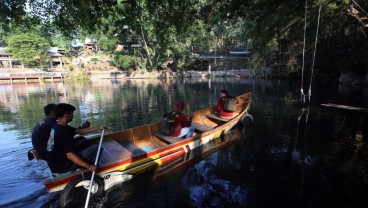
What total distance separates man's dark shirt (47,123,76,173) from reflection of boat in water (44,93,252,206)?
0.26 m

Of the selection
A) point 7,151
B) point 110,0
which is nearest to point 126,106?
point 7,151

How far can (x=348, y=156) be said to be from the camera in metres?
8.19

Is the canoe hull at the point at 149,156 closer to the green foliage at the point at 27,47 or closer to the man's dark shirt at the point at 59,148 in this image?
the man's dark shirt at the point at 59,148

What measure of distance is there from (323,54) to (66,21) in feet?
113

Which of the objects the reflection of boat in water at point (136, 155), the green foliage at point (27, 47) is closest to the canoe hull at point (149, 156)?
the reflection of boat in water at point (136, 155)

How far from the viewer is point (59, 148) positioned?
5.04 metres

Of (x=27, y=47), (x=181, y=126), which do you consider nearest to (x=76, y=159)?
(x=181, y=126)

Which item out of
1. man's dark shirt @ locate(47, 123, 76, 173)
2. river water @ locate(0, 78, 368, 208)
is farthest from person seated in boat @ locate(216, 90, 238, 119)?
man's dark shirt @ locate(47, 123, 76, 173)

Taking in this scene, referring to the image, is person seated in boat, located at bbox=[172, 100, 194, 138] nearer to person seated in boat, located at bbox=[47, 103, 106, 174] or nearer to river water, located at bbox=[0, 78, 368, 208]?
river water, located at bbox=[0, 78, 368, 208]

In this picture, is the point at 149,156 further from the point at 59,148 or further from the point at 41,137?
the point at 41,137

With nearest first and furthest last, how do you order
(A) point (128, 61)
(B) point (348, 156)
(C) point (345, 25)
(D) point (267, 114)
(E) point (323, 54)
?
(B) point (348, 156), (D) point (267, 114), (C) point (345, 25), (E) point (323, 54), (A) point (128, 61)

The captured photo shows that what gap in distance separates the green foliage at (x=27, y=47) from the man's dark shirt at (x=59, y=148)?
53.8 meters

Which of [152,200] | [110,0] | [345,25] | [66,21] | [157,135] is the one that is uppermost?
[345,25]

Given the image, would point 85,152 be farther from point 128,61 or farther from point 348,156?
point 128,61
